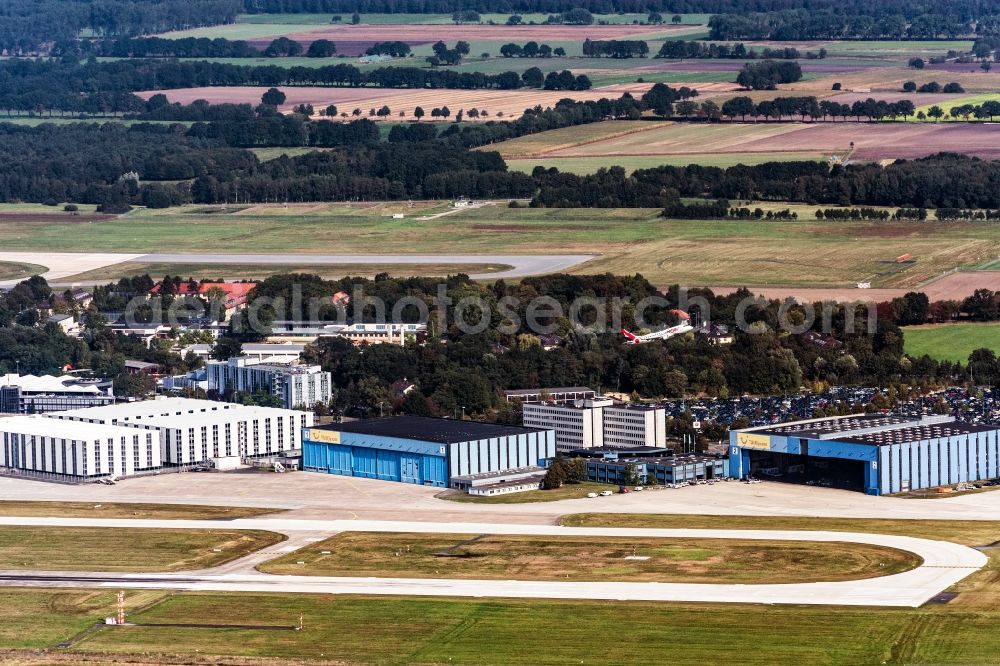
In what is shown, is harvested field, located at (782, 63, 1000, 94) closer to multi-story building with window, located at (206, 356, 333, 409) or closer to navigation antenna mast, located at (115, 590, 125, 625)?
multi-story building with window, located at (206, 356, 333, 409)

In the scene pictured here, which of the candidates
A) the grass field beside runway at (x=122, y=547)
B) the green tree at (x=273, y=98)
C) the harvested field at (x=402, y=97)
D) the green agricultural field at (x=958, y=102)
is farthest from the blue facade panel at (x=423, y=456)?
the green tree at (x=273, y=98)

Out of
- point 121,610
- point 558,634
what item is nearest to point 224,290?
point 121,610

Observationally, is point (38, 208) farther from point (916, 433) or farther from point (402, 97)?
point (916, 433)

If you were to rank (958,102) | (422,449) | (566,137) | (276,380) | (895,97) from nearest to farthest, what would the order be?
(422,449) → (276,380) → (566,137) → (958,102) → (895,97)

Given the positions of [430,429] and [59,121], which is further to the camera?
[59,121]

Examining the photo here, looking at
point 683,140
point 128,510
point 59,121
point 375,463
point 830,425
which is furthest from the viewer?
point 59,121

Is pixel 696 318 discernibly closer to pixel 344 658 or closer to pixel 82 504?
pixel 82 504
